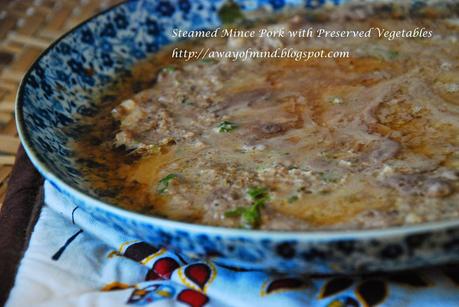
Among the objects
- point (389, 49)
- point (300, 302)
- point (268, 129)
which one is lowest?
point (300, 302)

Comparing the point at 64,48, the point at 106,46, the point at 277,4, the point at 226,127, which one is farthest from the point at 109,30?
the point at 226,127

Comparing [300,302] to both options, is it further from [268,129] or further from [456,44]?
[456,44]

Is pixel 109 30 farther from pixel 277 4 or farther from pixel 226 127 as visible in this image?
pixel 226 127

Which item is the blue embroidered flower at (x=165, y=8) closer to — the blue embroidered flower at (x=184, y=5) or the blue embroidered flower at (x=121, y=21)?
the blue embroidered flower at (x=184, y=5)

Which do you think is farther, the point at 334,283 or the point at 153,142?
the point at 153,142

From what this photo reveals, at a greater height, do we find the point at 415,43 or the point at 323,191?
the point at 415,43

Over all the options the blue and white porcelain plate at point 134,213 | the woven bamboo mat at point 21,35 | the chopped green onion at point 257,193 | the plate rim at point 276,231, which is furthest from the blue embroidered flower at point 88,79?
the chopped green onion at point 257,193

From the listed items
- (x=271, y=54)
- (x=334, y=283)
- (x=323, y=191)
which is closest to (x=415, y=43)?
(x=271, y=54)
